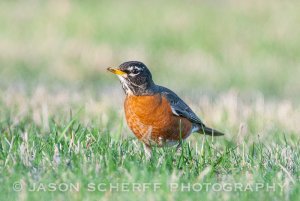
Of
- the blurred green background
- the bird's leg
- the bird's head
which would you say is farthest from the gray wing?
the blurred green background

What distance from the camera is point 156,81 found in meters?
12.9

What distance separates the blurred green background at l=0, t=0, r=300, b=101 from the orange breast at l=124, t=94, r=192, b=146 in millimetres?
4189

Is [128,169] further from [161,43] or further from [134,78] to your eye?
[161,43]

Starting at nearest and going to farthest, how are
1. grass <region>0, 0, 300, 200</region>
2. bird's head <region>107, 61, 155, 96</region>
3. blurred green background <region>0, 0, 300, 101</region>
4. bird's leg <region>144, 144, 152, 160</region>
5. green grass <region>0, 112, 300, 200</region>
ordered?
green grass <region>0, 112, 300, 200</region> < grass <region>0, 0, 300, 200</region> < bird's leg <region>144, 144, 152, 160</region> < bird's head <region>107, 61, 155, 96</region> < blurred green background <region>0, 0, 300, 101</region>

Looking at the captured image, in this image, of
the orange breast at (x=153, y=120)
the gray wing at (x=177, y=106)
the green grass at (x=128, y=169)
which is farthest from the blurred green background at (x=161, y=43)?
the green grass at (x=128, y=169)

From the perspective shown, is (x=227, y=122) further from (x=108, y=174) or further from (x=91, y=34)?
(x=91, y=34)

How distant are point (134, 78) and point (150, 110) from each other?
0.32 m

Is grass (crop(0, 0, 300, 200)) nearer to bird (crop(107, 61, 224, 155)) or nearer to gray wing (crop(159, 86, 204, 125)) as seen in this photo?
bird (crop(107, 61, 224, 155))

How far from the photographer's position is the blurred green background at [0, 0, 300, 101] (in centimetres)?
Answer: 1298

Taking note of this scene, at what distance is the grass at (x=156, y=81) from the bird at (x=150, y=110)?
0.46 feet

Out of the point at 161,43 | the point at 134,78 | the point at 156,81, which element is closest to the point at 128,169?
the point at 134,78

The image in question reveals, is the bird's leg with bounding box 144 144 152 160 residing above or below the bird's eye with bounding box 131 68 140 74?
below

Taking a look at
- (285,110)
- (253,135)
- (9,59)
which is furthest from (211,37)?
(253,135)

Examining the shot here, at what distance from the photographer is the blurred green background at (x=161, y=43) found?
42.6ft
